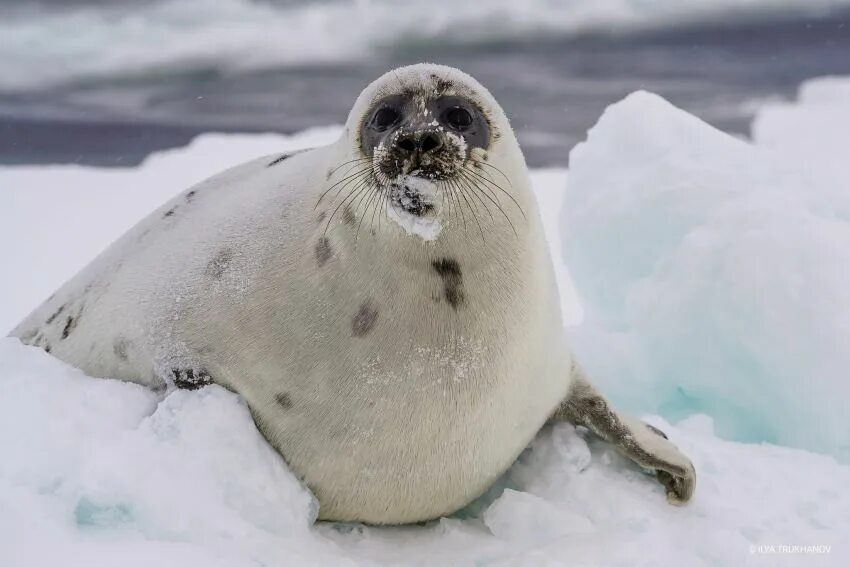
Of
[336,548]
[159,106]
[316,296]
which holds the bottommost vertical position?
[159,106]

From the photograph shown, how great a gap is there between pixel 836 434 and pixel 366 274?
1.91m

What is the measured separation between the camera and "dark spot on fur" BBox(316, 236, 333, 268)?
172 cm

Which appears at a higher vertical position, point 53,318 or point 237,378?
point 237,378

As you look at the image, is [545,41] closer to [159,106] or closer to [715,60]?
[715,60]

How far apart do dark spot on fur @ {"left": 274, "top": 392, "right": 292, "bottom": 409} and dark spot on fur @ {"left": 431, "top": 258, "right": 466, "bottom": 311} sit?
396mm

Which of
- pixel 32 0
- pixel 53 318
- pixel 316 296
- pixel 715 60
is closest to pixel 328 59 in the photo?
pixel 32 0

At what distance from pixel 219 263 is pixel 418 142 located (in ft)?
2.22

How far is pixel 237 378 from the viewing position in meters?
1.76

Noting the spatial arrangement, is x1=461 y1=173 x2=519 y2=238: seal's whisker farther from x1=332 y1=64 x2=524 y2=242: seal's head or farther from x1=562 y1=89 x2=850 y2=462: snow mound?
x1=562 y1=89 x2=850 y2=462: snow mound

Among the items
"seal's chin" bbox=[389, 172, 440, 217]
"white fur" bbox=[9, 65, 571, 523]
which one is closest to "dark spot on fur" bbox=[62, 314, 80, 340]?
"white fur" bbox=[9, 65, 571, 523]

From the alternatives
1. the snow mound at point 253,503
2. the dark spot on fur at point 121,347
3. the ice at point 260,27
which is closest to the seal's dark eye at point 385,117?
the snow mound at point 253,503

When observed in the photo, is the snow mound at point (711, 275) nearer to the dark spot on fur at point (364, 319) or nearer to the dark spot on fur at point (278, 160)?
the dark spot on fur at point (278, 160)

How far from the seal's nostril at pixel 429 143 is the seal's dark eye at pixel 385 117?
12 cm

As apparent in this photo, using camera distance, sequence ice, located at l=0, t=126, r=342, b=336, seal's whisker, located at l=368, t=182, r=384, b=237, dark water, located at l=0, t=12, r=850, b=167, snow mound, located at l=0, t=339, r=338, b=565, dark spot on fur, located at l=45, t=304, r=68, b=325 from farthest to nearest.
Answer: dark water, located at l=0, t=12, r=850, b=167, ice, located at l=0, t=126, r=342, b=336, dark spot on fur, located at l=45, t=304, r=68, b=325, seal's whisker, located at l=368, t=182, r=384, b=237, snow mound, located at l=0, t=339, r=338, b=565
